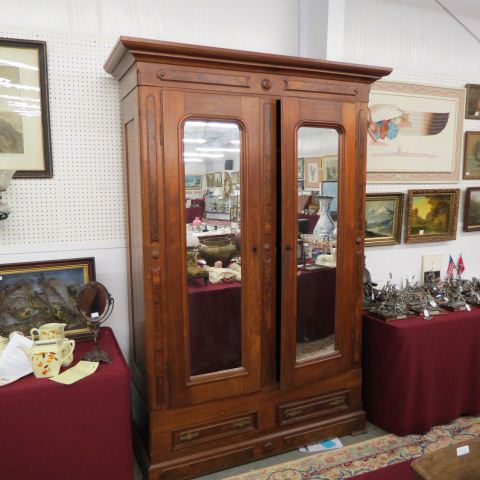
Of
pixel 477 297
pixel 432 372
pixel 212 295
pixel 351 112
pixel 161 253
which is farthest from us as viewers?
pixel 477 297

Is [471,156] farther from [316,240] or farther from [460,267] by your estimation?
[316,240]

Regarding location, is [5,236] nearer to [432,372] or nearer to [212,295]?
[212,295]

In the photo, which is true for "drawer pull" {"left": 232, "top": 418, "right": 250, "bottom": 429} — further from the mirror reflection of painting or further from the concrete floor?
the mirror reflection of painting

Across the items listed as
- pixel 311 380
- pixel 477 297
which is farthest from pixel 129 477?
pixel 477 297

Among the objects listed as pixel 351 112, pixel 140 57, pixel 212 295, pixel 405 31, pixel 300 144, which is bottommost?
pixel 212 295

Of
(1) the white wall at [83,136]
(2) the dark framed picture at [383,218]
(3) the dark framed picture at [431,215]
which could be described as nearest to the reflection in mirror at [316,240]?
(2) the dark framed picture at [383,218]

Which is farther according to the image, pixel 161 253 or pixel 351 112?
pixel 351 112

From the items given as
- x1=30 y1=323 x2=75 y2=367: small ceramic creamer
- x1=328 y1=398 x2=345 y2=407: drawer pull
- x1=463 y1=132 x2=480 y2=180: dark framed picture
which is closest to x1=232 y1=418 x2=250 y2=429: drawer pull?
x1=328 y1=398 x2=345 y2=407: drawer pull

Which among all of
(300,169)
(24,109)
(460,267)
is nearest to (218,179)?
(300,169)

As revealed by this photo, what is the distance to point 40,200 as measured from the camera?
2611 millimetres

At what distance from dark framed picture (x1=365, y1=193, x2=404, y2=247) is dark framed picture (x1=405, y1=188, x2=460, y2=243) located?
10 cm

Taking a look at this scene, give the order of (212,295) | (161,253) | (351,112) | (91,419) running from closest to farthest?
(91,419) → (161,253) → (212,295) → (351,112)

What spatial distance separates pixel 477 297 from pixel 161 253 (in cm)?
246

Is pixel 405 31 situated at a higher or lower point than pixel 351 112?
higher
